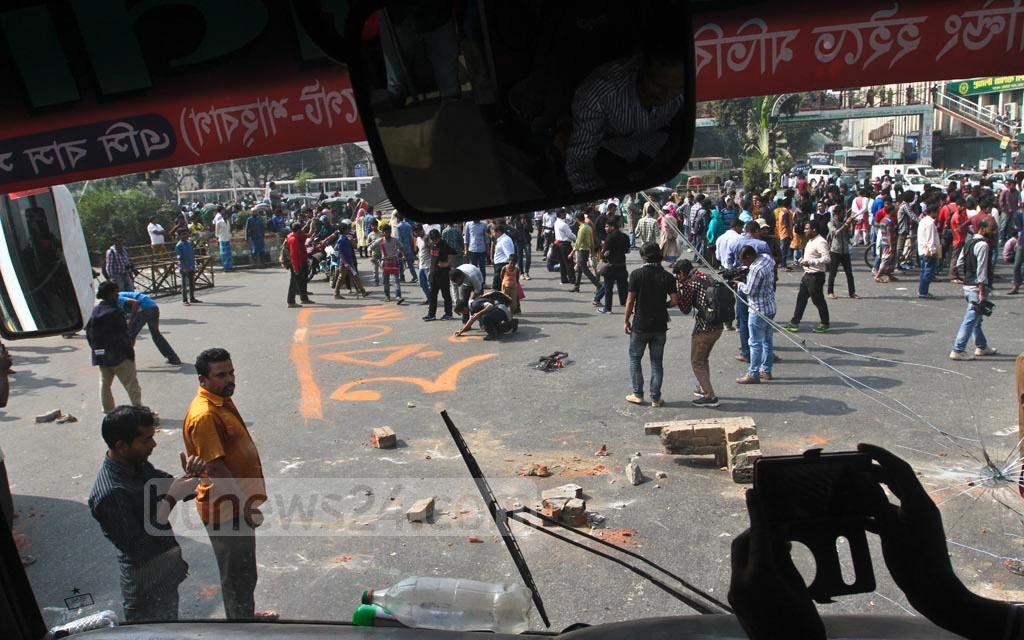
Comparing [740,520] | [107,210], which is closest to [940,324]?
[740,520]

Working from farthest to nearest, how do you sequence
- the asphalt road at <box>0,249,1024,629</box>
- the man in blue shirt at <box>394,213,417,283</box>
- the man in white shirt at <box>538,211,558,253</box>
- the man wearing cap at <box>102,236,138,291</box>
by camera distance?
the man in white shirt at <box>538,211,558,253</box>, the man in blue shirt at <box>394,213,417,283</box>, the man wearing cap at <box>102,236,138,291</box>, the asphalt road at <box>0,249,1024,629</box>

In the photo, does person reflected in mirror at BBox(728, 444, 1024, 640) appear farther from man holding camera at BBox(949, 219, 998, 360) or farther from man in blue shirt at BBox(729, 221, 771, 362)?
man holding camera at BBox(949, 219, 998, 360)

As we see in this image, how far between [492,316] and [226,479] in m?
7.21

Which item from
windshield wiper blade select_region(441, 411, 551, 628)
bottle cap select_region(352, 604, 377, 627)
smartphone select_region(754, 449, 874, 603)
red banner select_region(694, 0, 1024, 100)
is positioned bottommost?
bottle cap select_region(352, 604, 377, 627)

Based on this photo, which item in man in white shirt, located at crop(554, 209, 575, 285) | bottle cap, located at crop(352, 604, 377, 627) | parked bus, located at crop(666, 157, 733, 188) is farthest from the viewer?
man in white shirt, located at crop(554, 209, 575, 285)

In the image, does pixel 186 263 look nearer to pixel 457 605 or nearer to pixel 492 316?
pixel 492 316

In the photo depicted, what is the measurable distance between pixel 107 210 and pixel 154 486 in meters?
15.6

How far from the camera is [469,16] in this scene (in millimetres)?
1493

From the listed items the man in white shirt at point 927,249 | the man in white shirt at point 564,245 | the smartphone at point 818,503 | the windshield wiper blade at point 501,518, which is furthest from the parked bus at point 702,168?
the man in white shirt at point 564,245

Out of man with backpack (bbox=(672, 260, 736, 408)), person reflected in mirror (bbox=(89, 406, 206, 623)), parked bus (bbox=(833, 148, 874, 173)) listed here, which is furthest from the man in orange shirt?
parked bus (bbox=(833, 148, 874, 173))

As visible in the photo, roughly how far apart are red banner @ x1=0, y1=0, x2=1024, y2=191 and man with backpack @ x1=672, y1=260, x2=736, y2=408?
17.8 feet

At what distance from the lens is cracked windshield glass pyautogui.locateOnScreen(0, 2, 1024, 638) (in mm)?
1611

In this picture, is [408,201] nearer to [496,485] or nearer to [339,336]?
[496,485]

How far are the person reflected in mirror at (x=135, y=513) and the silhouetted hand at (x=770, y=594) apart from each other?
2902 mm
